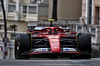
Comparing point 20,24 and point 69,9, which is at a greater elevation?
point 69,9

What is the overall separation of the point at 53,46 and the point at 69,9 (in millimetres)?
20758

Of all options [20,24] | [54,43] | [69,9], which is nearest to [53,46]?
[54,43]

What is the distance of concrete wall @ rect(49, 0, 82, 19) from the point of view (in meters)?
33.6

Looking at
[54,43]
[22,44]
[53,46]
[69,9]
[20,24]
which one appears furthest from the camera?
[20,24]

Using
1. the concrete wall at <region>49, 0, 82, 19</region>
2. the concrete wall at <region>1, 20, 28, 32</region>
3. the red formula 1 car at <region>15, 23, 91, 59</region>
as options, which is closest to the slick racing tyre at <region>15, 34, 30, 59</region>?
the red formula 1 car at <region>15, 23, 91, 59</region>

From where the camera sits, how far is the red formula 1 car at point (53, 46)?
13.1m

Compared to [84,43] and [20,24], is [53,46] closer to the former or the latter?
[84,43]

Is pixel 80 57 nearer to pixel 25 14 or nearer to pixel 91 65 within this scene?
pixel 91 65

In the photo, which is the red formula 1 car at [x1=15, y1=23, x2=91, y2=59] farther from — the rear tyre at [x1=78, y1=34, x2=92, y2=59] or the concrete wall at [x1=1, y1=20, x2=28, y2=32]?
the concrete wall at [x1=1, y1=20, x2=28, y2=32]

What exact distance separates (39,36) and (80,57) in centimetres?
157

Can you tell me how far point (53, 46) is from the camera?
13086mm

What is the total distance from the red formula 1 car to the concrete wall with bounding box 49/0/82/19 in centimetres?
1985

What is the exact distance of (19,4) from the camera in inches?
1462

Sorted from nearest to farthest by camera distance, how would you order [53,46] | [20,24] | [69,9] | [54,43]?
[53,46], [54,43], [69,9], [20,24]
